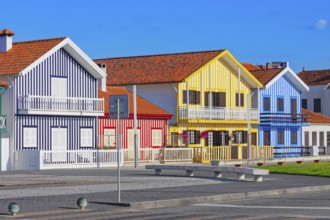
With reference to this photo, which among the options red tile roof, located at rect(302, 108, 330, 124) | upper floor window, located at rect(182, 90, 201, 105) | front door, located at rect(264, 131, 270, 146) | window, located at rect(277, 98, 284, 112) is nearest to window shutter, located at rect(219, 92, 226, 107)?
upper floor window, located at rect(182, 90, 201, 105)

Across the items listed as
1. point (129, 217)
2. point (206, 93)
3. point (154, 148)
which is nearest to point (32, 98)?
point (154, 148)

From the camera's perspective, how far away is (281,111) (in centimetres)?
6800

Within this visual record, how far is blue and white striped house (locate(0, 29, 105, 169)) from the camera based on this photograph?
44656 millimetres

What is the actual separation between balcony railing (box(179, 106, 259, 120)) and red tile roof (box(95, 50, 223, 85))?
2209 millimetres

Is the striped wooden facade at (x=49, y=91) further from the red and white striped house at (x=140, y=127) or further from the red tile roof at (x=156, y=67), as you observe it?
the red tile roof at (x=156, y=67)

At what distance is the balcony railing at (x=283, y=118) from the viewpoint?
6519 cm

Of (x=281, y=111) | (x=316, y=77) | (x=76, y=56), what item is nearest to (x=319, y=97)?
(x=316, y=77)

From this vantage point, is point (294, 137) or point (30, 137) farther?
point (294, 137)

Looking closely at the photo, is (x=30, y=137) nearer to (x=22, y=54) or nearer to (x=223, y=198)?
(x=22, y=54)

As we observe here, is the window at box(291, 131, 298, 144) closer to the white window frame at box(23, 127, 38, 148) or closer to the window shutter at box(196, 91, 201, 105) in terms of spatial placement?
the window shutter at box(196, 91, 201, 105)

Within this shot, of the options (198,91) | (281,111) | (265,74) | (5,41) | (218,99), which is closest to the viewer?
(5,41)

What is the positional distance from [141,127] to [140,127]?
0.09 meters

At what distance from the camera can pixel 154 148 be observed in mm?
52000

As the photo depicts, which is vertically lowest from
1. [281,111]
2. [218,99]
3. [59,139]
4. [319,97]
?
[59,139]
